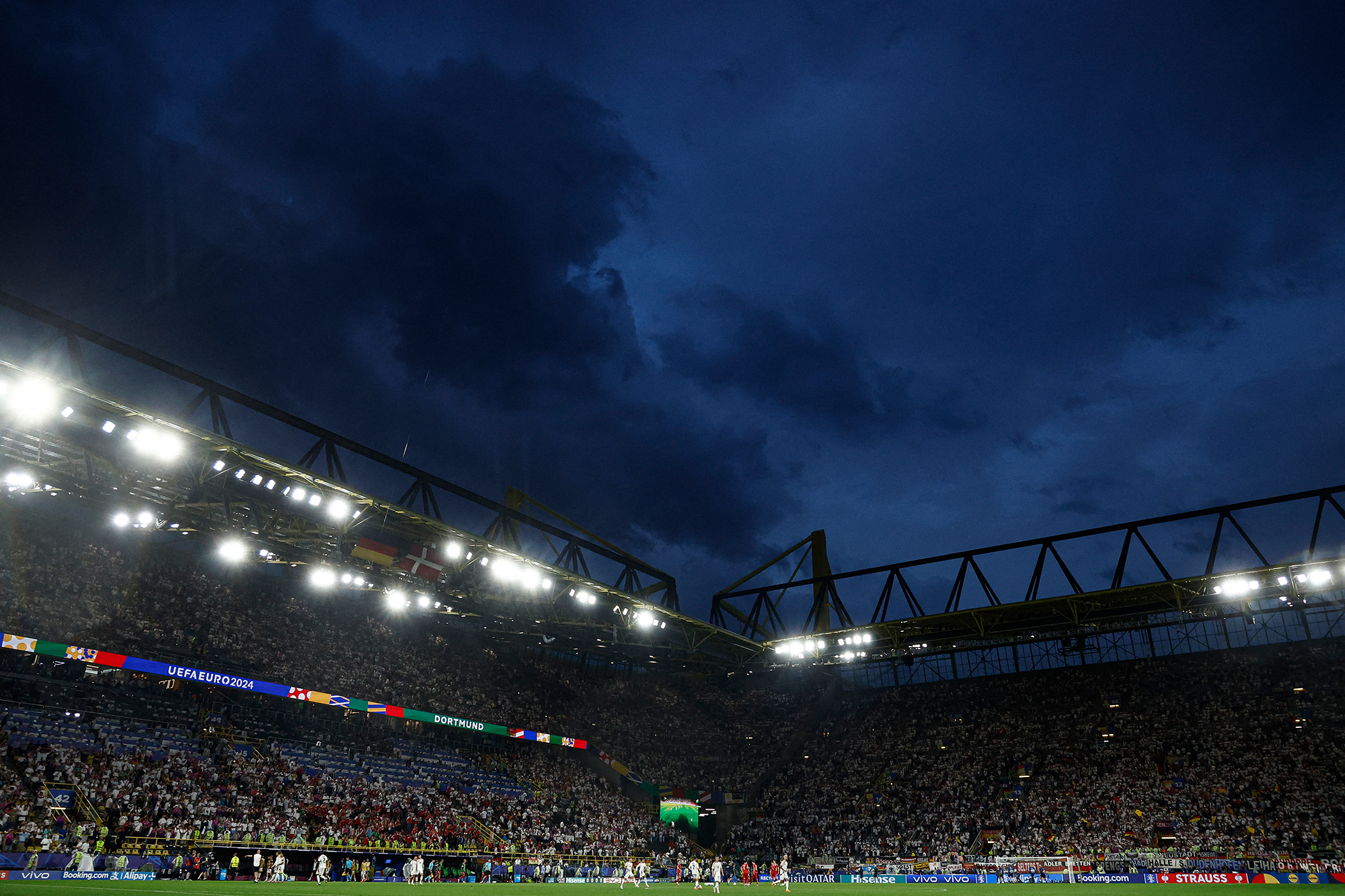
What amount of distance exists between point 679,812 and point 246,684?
31889mm

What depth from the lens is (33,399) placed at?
2472 centimetres

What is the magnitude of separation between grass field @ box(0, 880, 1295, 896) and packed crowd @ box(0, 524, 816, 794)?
15509 mm

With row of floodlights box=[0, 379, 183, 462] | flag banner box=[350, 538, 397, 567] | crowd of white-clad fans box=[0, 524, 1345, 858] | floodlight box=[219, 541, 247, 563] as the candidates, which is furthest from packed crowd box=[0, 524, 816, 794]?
Answer: row of floodlights box=[0, 379, 183, 462]

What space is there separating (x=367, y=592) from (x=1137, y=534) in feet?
148

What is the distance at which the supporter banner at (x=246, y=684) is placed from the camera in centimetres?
3431

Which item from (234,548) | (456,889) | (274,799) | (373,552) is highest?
(234,548)

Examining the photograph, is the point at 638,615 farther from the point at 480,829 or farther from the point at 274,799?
the point at 274,799

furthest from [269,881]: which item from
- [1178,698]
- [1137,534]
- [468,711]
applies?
[1178,698]

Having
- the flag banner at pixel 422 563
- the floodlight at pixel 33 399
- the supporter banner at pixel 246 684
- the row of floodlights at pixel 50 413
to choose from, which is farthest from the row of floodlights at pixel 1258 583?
the floodlight at pixel 33 399

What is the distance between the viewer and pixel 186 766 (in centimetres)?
3625

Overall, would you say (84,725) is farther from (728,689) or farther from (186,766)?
(728,689)

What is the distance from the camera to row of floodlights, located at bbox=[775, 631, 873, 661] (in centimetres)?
4959

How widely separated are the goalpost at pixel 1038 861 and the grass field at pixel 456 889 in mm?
4389

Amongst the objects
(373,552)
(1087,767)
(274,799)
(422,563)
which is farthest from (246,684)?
(1087,767)
